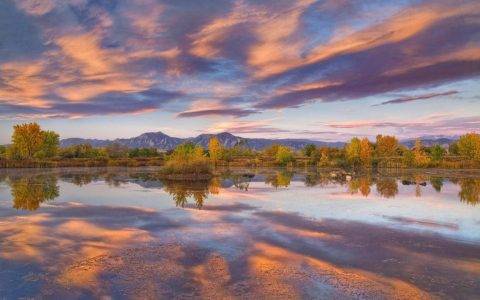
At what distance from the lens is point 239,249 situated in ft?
49.3

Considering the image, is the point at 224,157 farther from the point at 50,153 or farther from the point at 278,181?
the point at 278,181

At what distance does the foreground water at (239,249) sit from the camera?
10742mm

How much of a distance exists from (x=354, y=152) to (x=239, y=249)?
90.0m

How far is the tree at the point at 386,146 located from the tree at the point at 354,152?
27846 millimetres

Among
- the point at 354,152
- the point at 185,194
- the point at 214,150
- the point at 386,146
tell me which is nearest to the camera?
the point at 185,194

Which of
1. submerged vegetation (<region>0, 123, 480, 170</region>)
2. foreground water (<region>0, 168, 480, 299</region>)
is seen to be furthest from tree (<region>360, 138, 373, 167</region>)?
foreground water (<region>0, 168, 480, 299</region>)

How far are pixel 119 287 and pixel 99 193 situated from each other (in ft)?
82.9

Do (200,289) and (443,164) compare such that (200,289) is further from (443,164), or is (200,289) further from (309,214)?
(443,164)

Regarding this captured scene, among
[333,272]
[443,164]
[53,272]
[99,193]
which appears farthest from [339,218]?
[443,164]

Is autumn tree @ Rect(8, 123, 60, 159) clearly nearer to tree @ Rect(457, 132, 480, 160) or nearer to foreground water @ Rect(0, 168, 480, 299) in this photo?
foreground water @ Rect(0, 168, 480, 299)

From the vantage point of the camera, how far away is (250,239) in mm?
16750

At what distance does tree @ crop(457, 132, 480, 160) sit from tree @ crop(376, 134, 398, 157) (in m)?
26.5

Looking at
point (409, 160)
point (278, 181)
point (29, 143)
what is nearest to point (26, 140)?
point (29, 143)

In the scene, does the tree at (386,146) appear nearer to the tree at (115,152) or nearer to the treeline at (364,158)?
the treeline at (364,158)
